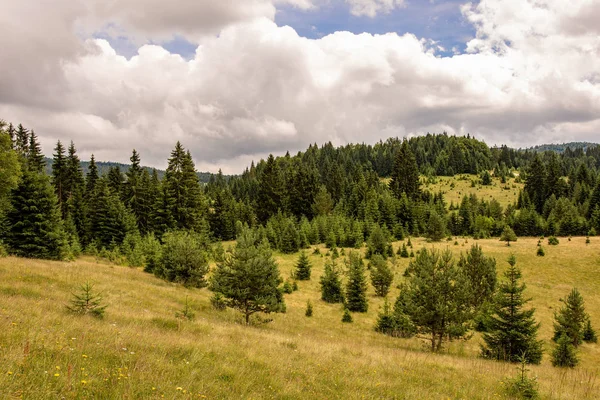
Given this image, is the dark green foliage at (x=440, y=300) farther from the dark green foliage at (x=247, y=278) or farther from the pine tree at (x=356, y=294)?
the pine tree at (x=356, y=294)

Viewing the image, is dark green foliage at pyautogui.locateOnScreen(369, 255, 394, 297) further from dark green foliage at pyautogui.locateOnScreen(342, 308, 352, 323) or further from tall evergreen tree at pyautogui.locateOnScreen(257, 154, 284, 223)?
tall evergreen tree at pyautogui.locateOnScreen(257, 154, 284, 223)

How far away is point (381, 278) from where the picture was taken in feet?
129

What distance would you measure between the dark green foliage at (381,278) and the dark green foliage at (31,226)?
3379cm

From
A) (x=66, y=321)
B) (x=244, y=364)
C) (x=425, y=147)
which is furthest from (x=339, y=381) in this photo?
(x=425, y=147)

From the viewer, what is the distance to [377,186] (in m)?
96.8

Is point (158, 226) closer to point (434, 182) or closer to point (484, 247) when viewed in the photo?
point (484, 247)

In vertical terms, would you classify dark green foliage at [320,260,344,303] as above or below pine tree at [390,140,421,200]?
below

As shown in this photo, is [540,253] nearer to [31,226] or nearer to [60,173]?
[31,226]

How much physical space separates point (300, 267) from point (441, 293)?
2489cm

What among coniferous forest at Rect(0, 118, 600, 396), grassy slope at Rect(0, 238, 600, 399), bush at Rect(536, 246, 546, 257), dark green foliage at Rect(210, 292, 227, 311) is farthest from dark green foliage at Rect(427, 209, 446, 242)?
grassy slope at Rect(0, 238, 600, 399)

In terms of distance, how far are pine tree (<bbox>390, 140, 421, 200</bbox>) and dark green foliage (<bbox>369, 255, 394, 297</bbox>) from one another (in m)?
56.6

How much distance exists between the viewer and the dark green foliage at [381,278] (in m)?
39.4

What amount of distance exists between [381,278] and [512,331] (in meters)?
19.5

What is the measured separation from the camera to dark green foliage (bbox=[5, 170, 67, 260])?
31938 mm
